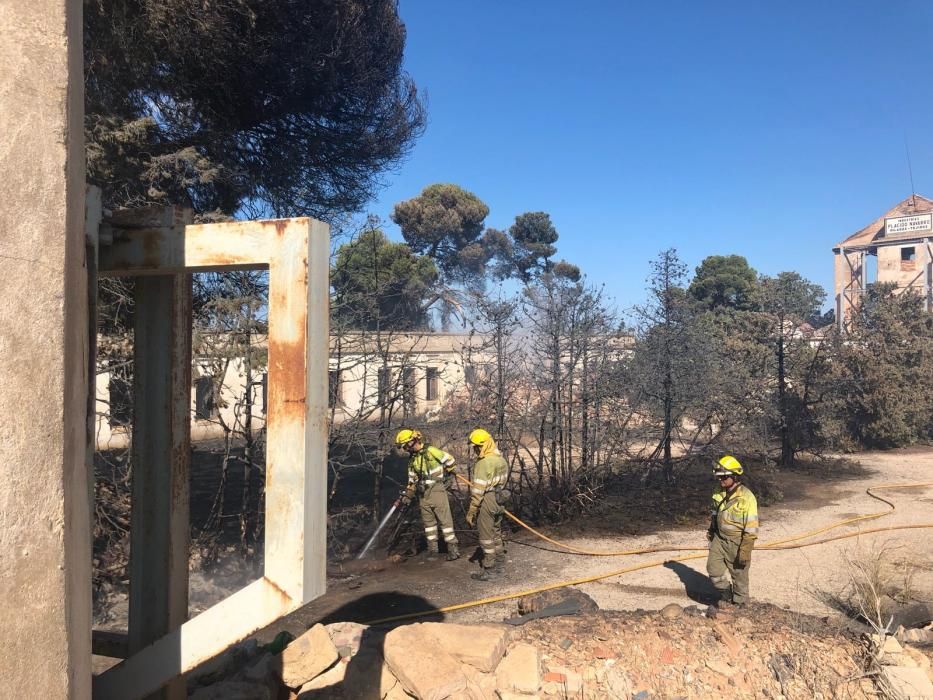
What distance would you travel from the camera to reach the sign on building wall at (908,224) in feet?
102

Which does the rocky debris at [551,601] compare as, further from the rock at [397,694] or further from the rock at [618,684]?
the rock at [397,694]

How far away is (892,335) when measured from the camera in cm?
1728

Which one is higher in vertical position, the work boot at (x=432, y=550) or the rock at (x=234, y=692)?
the rock at (x=234, y=692)

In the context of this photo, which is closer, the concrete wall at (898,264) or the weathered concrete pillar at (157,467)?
the weathered concrete pillar at (157,467)

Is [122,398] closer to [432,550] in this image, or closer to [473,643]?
[432,550]

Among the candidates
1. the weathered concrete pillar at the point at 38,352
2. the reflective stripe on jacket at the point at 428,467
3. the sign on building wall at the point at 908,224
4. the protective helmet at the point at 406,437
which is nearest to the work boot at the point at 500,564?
the reflective stripe on jacket at the point at 428,467

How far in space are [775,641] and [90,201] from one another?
17.4ft

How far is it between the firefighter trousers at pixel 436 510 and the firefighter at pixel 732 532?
3.12 meters

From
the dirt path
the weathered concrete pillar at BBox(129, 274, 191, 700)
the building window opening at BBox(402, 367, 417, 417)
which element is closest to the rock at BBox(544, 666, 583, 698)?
the dirt path

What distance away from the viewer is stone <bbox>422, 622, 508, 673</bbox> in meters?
4.44

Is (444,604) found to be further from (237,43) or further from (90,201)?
(237,43)

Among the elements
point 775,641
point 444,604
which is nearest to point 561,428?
point 444,604

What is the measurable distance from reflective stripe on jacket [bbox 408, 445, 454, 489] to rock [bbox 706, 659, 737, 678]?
12.9 feet

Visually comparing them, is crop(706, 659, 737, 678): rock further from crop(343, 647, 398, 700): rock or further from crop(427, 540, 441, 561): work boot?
crop(427, 540, 441, 561): work boot
